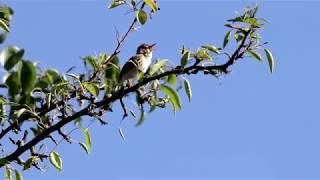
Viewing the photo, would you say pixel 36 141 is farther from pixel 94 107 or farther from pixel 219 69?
pixel 219 69

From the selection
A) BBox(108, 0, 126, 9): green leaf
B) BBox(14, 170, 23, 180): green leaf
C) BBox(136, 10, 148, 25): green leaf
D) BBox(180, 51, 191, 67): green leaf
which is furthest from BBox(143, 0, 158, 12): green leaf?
BBox(14, 170, 23, 180): green leaf

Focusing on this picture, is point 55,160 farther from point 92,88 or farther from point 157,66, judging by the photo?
point 157,66

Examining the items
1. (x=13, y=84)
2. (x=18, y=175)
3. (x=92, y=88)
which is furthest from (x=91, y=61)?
(x=13, y=84)

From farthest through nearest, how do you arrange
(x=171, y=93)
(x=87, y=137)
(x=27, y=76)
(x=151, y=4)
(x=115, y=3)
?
(x=115, y=3) < (x=151, y=4) < (x=87, y=137) < (x=171, y=93) < (x=27, y=76)

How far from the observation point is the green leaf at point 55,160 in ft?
9.43

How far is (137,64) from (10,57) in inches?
66.8

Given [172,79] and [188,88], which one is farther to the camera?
[188,88]

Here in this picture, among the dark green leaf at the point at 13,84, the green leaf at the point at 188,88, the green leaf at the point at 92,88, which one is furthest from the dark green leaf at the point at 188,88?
the dark green leaf at the point at 13,84

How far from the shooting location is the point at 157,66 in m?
2.63

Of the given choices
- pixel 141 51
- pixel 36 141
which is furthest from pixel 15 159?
pixel 141 51

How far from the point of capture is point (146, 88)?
265 cm

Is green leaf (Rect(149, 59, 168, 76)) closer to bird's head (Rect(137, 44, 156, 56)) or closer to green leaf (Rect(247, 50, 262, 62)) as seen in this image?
green leaf (Rect(247, 50, 262, 62))

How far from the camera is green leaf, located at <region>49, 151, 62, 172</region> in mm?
2873

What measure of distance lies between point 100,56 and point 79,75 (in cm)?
18
